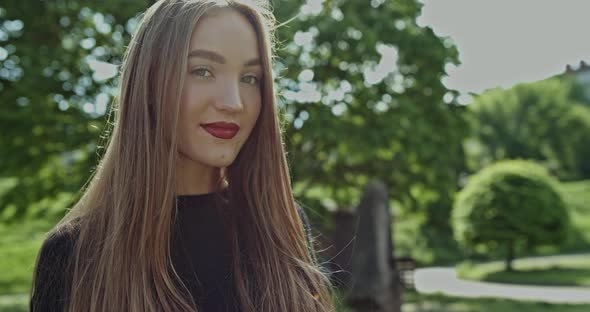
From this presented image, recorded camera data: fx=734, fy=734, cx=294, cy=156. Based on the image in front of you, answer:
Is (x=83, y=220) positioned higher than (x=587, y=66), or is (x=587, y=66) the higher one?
(x=587, y=66)

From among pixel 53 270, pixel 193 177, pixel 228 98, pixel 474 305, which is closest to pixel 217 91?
pixel 228 98

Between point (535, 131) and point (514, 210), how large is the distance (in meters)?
22.0

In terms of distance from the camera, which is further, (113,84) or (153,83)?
(113,84)

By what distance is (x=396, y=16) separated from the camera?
8.19 m

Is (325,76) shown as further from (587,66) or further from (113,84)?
(587,66)

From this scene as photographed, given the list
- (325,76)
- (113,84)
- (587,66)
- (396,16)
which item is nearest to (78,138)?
(113,84)

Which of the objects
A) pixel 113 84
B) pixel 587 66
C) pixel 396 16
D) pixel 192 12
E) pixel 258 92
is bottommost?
pixel 258 92

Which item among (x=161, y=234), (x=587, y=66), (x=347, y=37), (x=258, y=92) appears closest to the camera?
(x=161, y=234)

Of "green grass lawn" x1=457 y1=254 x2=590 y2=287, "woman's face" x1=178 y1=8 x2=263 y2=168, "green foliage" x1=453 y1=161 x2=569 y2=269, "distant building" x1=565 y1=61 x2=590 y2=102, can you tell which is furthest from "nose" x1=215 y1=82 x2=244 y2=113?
"distant building" x1=565 y1=61 x2=590 y2=102

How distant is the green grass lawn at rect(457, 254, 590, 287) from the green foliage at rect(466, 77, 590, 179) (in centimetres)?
1622

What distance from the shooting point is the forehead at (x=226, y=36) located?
1665 millimetres

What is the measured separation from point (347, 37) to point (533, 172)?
10009mm

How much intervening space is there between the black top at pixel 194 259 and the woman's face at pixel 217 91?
140mm

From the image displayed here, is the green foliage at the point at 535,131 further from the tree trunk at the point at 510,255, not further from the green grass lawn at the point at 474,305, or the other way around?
the green grass lawn at the point at 474,305
